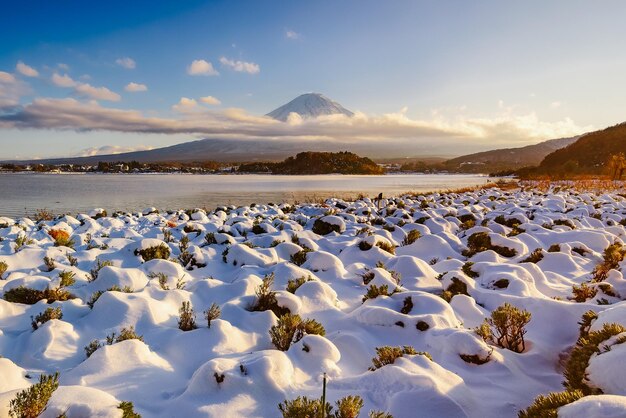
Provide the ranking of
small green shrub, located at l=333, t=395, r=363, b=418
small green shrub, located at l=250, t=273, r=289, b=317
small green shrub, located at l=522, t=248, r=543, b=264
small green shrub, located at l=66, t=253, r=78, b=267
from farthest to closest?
small green shrub, located at l=522, t=248, r=543, b=264, small green shrub, located at l=66, t=253, r=78, b=267, small green shrub, located at l=250, t=273, r=289, b=317, small green shrub, located at l=333, t=395, r=363, b=418

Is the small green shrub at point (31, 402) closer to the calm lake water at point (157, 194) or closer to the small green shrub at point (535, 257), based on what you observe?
the small green shrub at point (535, 257)

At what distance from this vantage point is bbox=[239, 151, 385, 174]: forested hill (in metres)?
128

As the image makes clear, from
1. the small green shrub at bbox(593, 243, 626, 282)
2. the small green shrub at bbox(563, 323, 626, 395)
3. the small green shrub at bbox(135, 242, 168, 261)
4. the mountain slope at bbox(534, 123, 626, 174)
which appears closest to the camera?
the small green shrub at bbox(563, 323, 626, 395)

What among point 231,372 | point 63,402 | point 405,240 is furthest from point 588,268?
point 63,402

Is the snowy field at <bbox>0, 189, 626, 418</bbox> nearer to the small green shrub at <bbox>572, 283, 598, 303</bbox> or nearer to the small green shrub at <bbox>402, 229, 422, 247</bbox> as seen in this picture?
the small green shrub at <bbox>572, 283, 598, 303</bbox>

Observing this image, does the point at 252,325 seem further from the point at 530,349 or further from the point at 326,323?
the point at 530,349

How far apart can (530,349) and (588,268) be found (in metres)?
4.79

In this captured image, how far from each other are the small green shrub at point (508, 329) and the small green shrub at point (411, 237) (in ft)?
20.5

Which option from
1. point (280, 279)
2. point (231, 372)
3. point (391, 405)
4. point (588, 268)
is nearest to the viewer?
point (391, 405)

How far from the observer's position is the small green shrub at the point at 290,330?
4391 millimetres

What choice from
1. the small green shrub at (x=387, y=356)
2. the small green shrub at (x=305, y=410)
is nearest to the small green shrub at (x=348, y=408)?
the small green shrub at (x=305, y=410)

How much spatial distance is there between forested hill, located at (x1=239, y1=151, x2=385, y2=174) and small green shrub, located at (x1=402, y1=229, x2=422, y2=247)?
113 m

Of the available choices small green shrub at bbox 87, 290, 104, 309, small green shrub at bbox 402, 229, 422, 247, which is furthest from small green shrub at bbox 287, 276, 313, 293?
small green shrub at bbox 402, 229, 422, 247

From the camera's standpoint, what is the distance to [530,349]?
4406 mm
